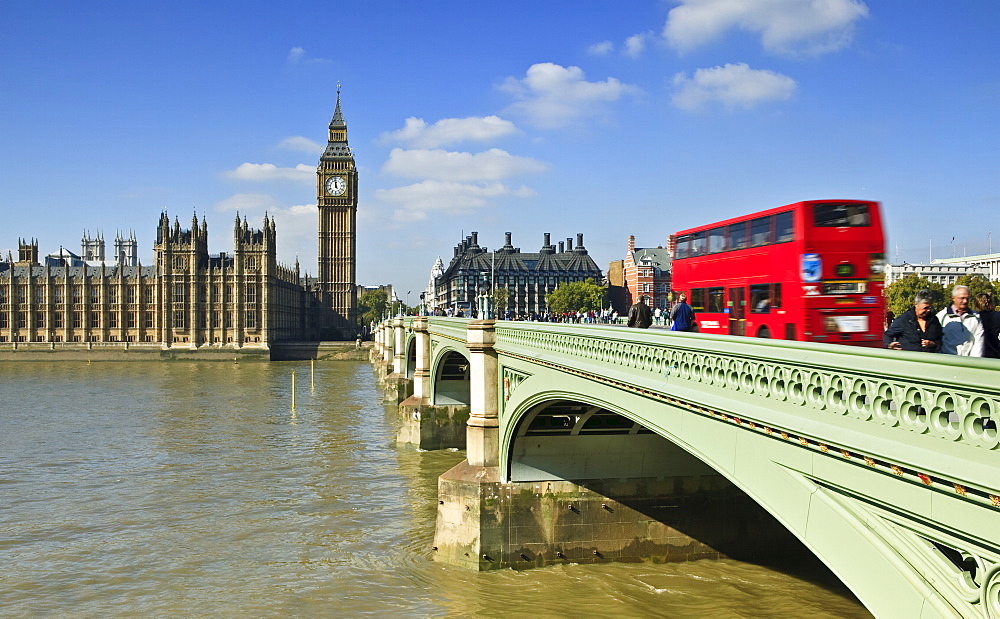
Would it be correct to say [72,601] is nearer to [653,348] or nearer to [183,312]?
[653,348]

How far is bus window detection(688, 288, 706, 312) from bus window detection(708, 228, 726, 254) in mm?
1112

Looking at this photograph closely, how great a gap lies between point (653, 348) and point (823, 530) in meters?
4.17

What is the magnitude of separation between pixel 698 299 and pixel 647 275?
98.3 m

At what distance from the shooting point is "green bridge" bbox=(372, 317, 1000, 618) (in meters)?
5.26

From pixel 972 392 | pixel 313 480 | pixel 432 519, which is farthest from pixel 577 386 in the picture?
pixel 313 480

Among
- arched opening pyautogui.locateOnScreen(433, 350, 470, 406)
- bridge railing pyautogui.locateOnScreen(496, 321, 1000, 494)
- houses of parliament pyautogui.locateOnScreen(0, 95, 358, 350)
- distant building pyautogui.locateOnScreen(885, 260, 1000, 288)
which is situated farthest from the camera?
distant building pyautogui.locateOnScreen(885, 260, 1000, 288)

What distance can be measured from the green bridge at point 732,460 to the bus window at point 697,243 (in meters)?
4.86

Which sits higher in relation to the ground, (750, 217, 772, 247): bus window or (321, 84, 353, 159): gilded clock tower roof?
(321, 84, 353, 159): gilded clock tower roof

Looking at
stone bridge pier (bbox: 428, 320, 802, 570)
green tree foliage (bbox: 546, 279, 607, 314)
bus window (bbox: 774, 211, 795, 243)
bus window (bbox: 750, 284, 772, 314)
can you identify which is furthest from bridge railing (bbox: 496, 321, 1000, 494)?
green tree foliage (bbox: 546, 279, 607, 314)

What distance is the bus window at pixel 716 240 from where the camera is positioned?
1930 centimetres

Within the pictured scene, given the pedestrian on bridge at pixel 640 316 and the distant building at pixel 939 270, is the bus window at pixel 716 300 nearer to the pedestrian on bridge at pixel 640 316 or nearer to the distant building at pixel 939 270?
the pedestrian on bridge at pixel 640 316

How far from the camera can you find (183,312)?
383 ft

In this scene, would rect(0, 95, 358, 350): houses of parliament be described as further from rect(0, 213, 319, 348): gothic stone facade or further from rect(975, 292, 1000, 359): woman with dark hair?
rect(975, 292, 1000, 359): woman with dark hair

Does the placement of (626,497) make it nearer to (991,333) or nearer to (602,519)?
(602,519)
